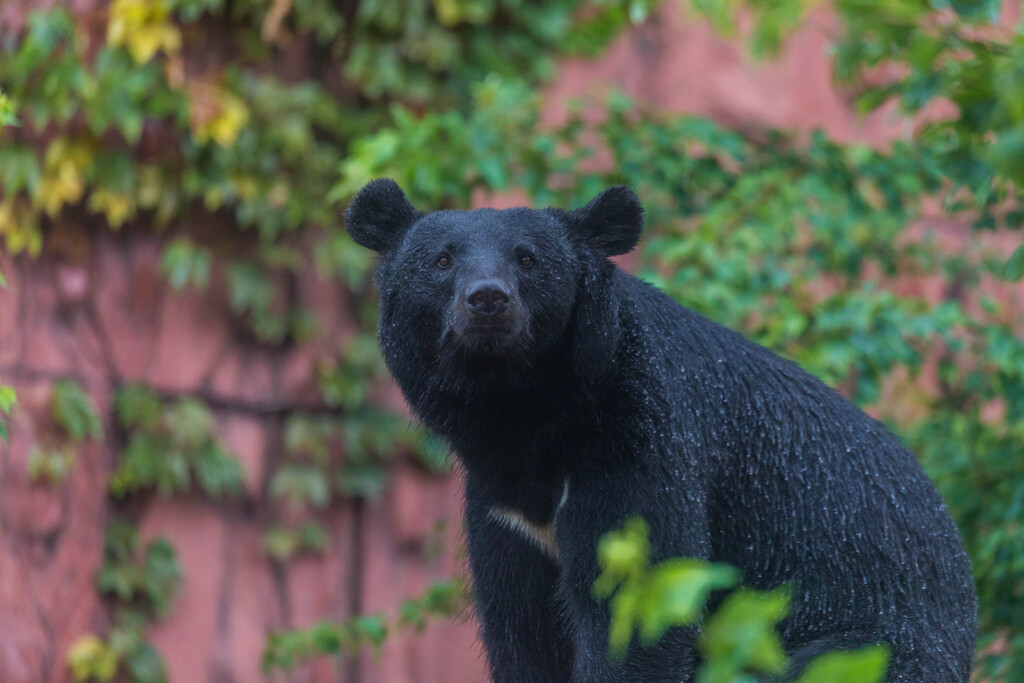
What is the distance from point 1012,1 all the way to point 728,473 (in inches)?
267

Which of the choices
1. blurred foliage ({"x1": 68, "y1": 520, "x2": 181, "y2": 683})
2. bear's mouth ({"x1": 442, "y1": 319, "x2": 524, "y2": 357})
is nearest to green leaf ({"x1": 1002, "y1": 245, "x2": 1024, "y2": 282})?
bear's mouth ({"x1": 442, "y1": 319, "x2": 524, "y2": 357})

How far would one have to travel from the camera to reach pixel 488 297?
291 cm

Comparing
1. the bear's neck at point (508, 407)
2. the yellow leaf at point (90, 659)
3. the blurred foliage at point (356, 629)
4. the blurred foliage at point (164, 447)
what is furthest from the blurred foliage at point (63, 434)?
the bear's neck at point (508, 407)

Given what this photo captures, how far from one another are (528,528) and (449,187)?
1815 mm

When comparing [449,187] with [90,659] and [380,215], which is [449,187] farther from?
[90,659]

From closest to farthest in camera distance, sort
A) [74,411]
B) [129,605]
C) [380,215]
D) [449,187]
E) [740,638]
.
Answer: [740,638]
[380,215]
[449,187]
[74,411]
[129,605]

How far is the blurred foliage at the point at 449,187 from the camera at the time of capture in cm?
457

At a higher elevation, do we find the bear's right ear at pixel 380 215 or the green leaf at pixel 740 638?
the bear's right ear at pixel 380 215

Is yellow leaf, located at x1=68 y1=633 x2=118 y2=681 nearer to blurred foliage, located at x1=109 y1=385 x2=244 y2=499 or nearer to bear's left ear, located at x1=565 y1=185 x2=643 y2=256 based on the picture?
blurred foliage, located at x1=109 y1=385 x2=244 y2=499

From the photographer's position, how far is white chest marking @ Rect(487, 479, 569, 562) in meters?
3.17

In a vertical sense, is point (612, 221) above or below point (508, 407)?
above

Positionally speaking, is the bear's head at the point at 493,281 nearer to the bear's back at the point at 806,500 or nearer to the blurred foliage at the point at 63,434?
the bear's back at the point at 806,500

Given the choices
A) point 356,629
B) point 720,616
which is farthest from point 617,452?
point 356,629

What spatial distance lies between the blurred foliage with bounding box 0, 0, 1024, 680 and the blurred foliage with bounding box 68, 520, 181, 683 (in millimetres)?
345
